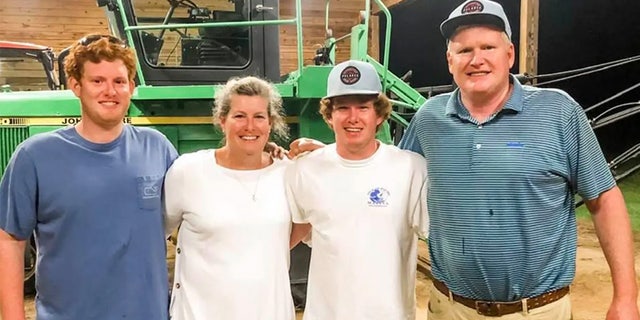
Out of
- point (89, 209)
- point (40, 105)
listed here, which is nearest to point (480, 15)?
point (89, 209)

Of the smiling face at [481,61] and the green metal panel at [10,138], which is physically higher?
the smiling face at [481,61]

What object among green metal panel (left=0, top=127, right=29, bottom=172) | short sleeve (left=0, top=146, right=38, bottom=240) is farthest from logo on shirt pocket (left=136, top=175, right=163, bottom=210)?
green metal panel (left=0, top=127, right=29, bottom=172)

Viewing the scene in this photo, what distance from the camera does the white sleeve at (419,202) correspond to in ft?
7.74

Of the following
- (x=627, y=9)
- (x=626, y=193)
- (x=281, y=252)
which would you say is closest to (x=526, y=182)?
(x=281, y=252)

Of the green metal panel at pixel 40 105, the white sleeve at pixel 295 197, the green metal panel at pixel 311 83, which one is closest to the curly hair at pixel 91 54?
the white sleeve at pixel 295 197

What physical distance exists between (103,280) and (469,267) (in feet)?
4.07

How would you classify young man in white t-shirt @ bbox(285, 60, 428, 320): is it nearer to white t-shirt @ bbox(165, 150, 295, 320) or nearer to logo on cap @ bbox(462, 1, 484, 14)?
white t-shirt @ bbox(165, 150, 295, 320)

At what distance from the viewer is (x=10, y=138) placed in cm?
479

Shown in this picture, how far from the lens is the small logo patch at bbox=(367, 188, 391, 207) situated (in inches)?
90.4

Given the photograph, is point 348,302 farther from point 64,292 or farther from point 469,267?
point 64,292

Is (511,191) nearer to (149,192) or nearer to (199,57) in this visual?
(149,192)

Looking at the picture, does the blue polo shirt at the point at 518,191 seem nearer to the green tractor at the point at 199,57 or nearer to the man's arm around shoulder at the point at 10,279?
the man's arm around shoulder at the point at 10,279

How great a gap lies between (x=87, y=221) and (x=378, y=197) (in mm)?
999

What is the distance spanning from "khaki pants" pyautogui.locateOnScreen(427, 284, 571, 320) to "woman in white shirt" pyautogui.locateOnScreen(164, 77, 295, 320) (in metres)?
0.54
